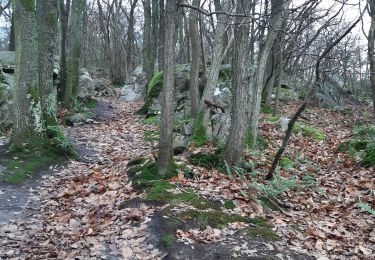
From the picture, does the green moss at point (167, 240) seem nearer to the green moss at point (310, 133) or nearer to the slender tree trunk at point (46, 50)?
the slender tree trunk at point (46, 50)

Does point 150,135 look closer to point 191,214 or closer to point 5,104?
point 5,104

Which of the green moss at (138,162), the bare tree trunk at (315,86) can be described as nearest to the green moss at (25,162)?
the green moss at (138,162)

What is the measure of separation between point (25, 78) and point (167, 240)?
563 cm

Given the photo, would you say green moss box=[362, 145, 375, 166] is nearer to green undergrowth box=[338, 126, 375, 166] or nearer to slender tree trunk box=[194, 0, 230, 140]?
green undergrowth box=[338, 126, 375, 166]

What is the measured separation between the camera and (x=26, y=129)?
861 centimetres

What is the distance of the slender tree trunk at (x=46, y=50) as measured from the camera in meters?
9.69

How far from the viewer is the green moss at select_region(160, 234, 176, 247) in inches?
182

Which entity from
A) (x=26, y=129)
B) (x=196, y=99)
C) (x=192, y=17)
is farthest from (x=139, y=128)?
(x=26, y=129)

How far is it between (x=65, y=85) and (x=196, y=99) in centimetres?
649

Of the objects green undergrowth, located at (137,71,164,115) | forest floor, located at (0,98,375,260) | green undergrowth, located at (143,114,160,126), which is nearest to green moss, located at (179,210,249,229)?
forest floor, located at (0,98,375,260)

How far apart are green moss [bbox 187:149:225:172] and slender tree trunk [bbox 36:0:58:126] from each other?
400cm

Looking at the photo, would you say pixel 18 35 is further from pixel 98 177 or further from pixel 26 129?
pixel 98 177

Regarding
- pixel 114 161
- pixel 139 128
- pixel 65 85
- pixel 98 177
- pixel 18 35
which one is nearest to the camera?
pixel 98 177

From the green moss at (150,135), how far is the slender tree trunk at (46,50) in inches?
112
